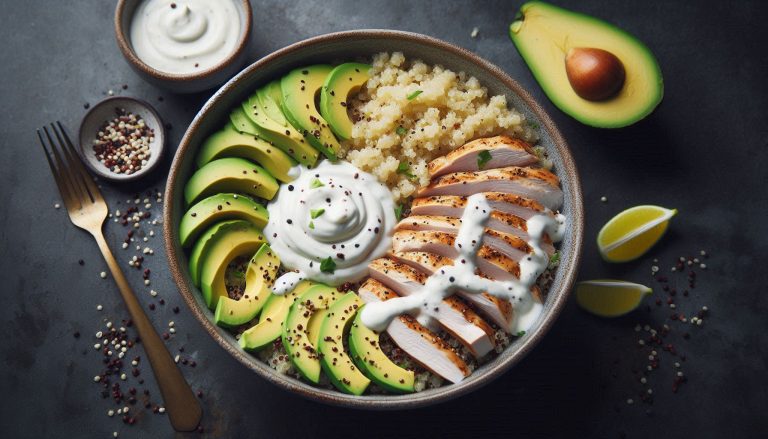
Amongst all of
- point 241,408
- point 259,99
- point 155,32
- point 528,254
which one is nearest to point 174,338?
point 241,408

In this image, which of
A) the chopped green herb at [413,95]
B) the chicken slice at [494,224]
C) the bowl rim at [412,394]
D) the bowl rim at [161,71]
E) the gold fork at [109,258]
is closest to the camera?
the bowl rim at [412,394]

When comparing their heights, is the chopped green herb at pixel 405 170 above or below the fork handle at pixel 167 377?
above

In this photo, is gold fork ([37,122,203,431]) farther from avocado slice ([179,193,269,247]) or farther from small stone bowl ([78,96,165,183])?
avocado slice ([179,193,269,247])

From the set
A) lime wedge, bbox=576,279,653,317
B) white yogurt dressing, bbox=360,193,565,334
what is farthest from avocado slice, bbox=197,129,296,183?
lime wedge, bbox=576,279,653,317

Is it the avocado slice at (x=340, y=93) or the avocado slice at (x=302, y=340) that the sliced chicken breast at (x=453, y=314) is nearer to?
the avocado slice at (x=302, y=340)

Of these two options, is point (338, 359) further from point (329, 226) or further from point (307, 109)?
point (307, 109)

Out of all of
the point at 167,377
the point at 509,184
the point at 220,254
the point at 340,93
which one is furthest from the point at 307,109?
the point at 167,377

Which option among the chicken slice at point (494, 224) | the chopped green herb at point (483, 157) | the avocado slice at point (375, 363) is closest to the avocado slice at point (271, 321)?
the avocado slice at point (375, 363)
